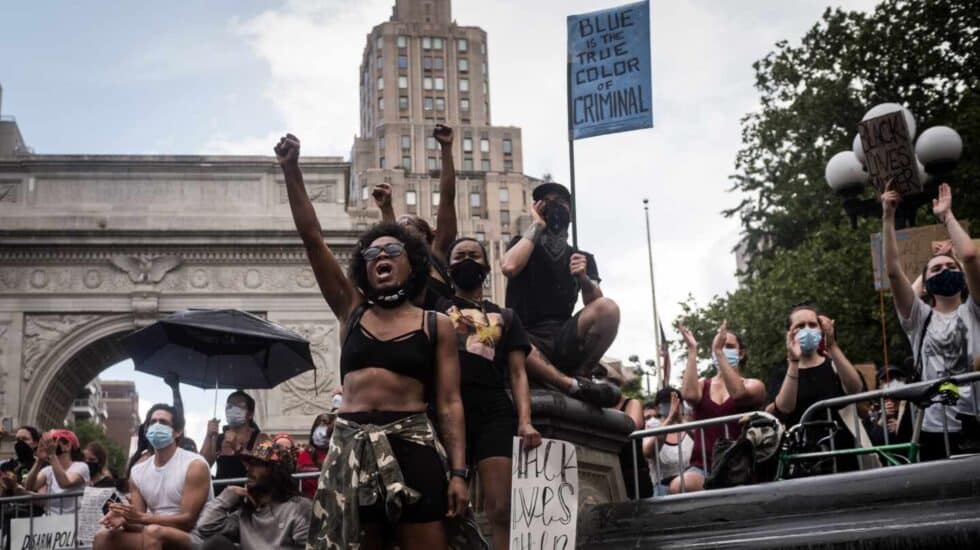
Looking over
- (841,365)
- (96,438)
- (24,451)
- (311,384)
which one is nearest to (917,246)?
(841,365)

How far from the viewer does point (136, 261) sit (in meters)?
33.0

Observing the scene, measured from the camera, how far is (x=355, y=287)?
5090 mm

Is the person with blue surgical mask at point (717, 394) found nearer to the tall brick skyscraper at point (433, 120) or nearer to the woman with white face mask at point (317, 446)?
the woman with white face mask at point (317, 446)

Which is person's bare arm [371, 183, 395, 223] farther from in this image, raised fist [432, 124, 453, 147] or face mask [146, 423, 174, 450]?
face mask [146, 423, 174, 450]

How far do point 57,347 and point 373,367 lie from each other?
2991 centimetres

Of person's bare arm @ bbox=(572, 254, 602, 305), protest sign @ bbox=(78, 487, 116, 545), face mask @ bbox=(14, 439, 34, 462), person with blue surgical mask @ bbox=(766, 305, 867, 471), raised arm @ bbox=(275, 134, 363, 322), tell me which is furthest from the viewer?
face mask @ bbox=(14, 439, 34, 462)

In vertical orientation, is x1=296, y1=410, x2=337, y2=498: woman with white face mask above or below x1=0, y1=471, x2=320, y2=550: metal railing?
above

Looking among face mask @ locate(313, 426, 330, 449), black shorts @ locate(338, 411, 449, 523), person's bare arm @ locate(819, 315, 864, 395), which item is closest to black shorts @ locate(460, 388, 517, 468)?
black shorts @ locate(338, 411, 449, 523)

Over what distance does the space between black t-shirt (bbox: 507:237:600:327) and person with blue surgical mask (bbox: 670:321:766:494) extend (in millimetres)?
1272

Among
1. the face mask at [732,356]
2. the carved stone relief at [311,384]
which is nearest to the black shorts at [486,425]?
the face mask at [732,356]

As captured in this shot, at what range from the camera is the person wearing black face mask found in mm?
5961

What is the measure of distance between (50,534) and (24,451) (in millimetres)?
2618

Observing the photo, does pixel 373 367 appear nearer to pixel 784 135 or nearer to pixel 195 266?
pixel 784 135

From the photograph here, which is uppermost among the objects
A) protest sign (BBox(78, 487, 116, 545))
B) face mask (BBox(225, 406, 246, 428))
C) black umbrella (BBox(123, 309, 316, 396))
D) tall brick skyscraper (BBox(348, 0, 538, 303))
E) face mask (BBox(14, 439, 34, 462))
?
tall brick skyscraper (BBox(348, 0, 538, 303))
